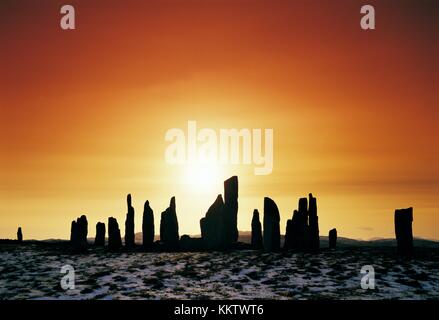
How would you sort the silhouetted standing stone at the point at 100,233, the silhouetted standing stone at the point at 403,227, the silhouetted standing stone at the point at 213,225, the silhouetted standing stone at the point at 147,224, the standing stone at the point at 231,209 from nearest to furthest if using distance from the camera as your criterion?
the silhouetted standing stone at the point at 403,227, the silhouetted standing stone at the point at 213,225, the standing stone at the point at 231,209, the silhouetted standing stone at the point at 147,224, the silhouetted standing stone at the point at 100,233

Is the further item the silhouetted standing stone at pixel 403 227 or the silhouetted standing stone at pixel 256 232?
the silhouetted standing stone at pixel 256 232

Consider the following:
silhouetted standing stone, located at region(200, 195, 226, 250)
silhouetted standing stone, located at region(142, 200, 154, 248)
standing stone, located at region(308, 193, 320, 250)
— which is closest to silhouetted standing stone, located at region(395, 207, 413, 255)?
standing stone, located at region(308, 193, 320, 250)

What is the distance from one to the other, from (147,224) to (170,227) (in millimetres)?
3298

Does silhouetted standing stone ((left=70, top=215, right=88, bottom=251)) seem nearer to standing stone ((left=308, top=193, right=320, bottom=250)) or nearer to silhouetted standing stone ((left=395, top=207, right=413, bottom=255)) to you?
standing stone ((left=308, top=193, right=320, bottom=250))

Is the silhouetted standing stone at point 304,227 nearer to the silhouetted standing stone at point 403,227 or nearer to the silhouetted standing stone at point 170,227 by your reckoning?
the silhouetted standing stone at point 403,227

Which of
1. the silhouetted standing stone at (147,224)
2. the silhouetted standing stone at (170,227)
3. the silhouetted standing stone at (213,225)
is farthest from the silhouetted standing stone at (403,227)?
the silhouetted standing stone at (147,224)

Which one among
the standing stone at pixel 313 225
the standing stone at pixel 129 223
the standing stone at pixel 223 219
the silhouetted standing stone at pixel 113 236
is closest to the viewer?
the standing stone at pixel 313 225

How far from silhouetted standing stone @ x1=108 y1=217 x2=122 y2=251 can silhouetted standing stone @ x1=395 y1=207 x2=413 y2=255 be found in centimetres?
2320

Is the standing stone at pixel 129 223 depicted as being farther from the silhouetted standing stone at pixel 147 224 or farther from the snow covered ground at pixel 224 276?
the snow covered ground at pixel 224 276

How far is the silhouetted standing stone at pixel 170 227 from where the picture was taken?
4669cm

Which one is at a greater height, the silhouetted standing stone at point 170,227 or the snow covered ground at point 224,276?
the silhouetted standing stone at point 170,227

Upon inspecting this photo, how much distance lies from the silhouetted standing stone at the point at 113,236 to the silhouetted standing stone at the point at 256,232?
38.9ft
